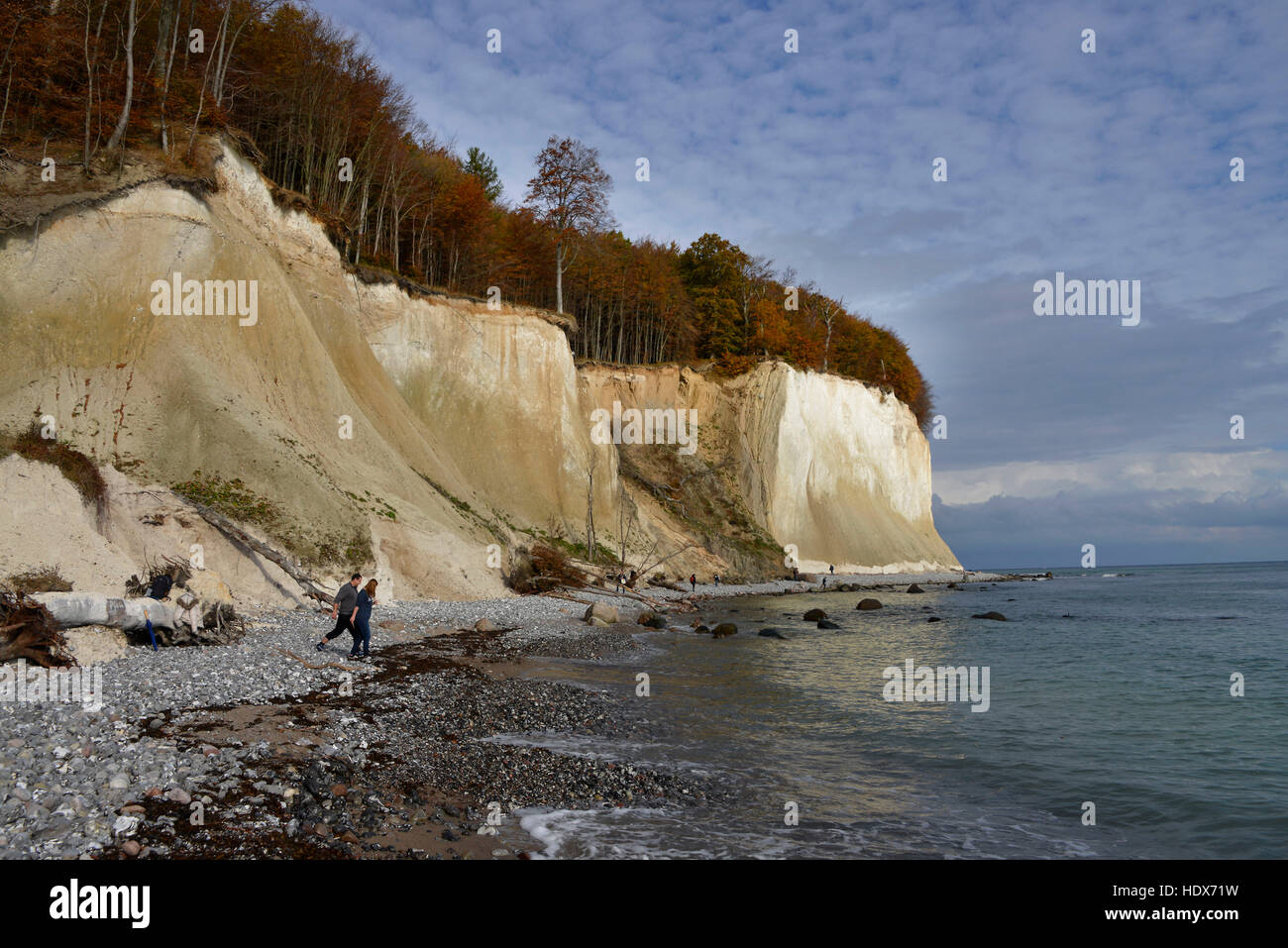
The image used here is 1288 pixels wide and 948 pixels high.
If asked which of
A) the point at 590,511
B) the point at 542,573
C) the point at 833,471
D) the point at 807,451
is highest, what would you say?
the point at 807,451

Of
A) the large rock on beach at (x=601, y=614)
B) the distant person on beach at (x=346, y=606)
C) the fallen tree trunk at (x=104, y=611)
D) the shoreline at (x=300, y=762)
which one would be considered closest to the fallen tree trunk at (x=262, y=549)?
the shoreline at (x=300, y=762)

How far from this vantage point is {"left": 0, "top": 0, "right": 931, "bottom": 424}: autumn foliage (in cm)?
2256

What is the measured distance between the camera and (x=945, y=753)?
1100 centimetres

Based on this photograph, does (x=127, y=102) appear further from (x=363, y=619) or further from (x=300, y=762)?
(x=300, y=762)

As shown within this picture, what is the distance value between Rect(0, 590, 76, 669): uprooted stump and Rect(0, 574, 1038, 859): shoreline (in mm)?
629

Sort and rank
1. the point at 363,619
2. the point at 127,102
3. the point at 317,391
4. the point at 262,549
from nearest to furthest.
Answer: the point at 363,619 → the point at 262,549 → the point at 127,102 → the point at 317,391

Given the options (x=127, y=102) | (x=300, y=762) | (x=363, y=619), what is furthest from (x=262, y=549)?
(x=127, y=102)

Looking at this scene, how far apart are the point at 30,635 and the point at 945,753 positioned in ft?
41.6

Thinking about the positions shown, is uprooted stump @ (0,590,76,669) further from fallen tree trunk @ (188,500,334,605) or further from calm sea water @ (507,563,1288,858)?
fallen tree trunk @ (188,500,334,605)

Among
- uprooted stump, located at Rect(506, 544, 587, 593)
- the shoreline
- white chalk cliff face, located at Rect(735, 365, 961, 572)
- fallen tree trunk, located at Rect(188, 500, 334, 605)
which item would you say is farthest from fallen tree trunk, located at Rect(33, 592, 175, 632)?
white chalk cliff face, located at Rect(735, 365, 961, 572)

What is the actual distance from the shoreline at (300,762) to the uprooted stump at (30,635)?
63 centimetres

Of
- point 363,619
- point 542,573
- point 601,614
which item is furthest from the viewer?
point 542,573

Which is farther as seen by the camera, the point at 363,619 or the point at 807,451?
the point at 807,451

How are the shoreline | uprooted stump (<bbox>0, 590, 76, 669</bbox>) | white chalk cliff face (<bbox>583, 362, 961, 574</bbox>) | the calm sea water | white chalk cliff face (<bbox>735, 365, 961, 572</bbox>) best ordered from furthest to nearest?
white chalk cliff face (<bbox>735, 365, 961, 572</bbox>), white chalk cliff face (<bbox>583, 362, 961, 574</bbox>), uprooted stump (<bbox>0, 590, 76, 669</bbox>), the calm sea water, the shoreline
